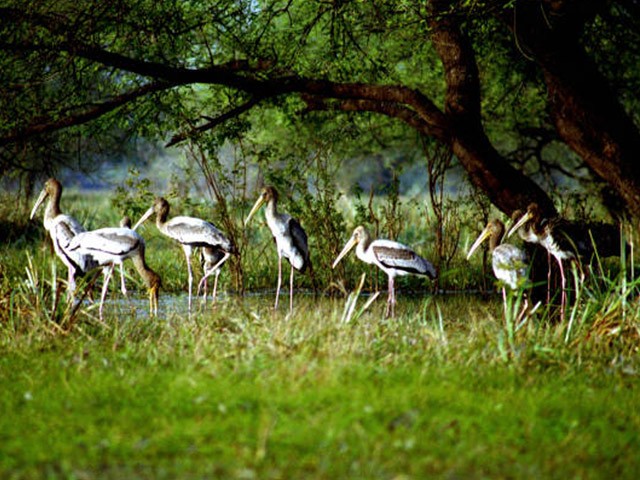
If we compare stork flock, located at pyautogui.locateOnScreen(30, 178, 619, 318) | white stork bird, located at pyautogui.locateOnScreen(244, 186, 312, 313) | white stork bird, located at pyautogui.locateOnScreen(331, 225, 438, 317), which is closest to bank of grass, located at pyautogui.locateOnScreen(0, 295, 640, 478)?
stork flock, located at pyautogui.locateOnScreen(30, 178, 619, 318)

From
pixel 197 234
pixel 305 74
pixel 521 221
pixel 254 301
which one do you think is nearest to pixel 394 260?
pixel 521 221

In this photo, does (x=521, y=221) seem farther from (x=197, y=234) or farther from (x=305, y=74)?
(x=197, y=234)

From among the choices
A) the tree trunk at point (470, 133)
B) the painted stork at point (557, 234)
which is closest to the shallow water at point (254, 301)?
the painted stork at point (557, 234)

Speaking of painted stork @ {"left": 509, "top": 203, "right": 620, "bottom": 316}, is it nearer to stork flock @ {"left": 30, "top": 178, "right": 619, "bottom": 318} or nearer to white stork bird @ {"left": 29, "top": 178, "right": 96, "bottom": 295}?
stork flock @ {"left": 30, "top": 178, "right": 619, "bottom": 318}

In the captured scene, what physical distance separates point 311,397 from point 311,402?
0.08 m

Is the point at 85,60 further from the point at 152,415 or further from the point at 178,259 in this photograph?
the point at 152,415

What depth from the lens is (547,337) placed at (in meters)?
8.80

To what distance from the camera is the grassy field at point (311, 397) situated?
5566 millimetres

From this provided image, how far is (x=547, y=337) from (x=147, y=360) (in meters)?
3.48

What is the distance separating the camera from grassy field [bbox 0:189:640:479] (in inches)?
219

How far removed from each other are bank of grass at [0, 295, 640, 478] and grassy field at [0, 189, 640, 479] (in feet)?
0.05

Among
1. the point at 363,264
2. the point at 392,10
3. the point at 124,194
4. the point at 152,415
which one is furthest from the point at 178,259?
the point at 152,415

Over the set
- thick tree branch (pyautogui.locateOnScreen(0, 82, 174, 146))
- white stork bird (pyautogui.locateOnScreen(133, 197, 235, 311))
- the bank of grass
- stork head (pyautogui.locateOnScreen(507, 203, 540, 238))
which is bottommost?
the bank of grass

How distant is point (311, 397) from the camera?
6.64 metres
